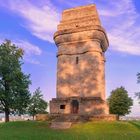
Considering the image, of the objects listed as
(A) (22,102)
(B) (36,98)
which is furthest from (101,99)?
(B) (36,98)

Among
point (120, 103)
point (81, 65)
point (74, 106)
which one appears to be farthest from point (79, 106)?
point (120, 103)

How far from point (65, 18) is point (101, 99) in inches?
616

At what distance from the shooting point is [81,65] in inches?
1697

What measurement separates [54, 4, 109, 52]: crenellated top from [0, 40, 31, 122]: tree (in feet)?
24.7

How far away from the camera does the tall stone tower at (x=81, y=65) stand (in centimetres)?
4099

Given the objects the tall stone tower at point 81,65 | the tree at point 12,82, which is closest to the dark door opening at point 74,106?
the tall stone tower at point 81,65

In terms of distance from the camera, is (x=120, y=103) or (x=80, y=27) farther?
(x=120, y=103)

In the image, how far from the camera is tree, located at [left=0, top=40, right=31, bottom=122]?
42625 millimetres

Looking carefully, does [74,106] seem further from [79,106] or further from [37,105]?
[37,105]

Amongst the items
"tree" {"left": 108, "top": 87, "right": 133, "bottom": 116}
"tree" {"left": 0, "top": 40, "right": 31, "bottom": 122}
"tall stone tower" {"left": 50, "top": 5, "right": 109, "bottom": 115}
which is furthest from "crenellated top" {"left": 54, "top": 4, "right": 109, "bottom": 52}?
"tree" {"left": 108, "top": 87, "right": 133, "bottom": 116}

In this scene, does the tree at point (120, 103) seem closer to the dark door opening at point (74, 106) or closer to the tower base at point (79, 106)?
the tower base at point (79, 106)

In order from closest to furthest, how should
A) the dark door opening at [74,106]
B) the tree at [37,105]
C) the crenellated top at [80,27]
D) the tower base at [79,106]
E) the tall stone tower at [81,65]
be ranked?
1. the tower base at [79,106]
2. the tall stone tower at [81,65]
3. the dark door opening at [74,106]
4. the crenellated top at [80,27]
5. the tree at [37,105]

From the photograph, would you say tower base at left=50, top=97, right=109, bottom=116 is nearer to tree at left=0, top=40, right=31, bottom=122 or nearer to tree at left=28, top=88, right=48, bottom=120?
tree at left=0, top=40, right=31, bottom=122

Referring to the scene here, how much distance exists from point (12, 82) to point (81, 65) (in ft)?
35.9
